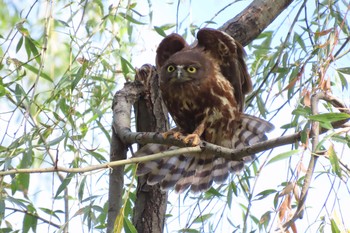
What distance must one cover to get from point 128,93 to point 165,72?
1.87 ft

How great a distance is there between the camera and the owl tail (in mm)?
4191

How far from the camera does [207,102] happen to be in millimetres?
4379

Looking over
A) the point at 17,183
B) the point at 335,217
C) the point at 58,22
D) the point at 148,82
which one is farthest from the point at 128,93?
the point at 335,217

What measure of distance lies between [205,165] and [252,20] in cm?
93

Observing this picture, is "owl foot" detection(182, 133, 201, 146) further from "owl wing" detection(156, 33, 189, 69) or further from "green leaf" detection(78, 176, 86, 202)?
→ "owl wing" detection(156, 33, 189, 69)

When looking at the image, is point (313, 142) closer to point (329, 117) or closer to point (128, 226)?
point (329, 117)

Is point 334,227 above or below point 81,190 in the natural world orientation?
below

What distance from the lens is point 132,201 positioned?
12.7ft

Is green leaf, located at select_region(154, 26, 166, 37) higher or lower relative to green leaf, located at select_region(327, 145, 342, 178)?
higher

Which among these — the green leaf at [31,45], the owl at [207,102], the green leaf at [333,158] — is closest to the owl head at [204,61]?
the owl at [207,102]

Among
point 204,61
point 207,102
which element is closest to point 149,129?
point 207,102

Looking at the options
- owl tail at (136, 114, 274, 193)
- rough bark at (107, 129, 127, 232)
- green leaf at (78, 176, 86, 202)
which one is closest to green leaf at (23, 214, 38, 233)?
green leaf at (78, 176, 86, 202)

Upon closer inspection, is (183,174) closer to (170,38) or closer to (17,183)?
(170,38)

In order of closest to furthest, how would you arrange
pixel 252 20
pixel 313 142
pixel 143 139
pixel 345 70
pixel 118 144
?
pixel 313 142
pixel 143 139
pixel 345 70
pixel 118 144
pixel 252 20
